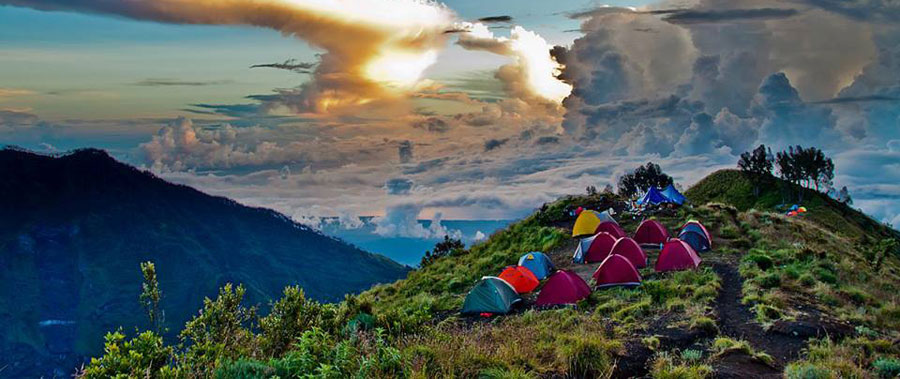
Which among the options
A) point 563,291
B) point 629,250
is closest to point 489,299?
point 563,291

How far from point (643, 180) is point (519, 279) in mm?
87799

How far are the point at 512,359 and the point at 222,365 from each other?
15.1 feet

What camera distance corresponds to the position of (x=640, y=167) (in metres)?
113

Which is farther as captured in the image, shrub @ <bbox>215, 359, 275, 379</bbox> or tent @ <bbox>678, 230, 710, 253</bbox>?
tent @ <bbox>678, 230, 710, 253</bbox>

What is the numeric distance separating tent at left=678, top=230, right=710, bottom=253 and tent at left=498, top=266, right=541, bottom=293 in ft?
33.1

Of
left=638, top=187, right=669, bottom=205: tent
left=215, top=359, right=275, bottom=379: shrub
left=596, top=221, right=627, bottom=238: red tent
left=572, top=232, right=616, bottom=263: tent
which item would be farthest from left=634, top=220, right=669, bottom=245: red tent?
left=215, top=359, right=275, bottom=379: shrub

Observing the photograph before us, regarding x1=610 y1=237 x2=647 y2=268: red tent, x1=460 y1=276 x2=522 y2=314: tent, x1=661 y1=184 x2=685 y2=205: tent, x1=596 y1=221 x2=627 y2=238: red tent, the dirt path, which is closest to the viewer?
the dirt path

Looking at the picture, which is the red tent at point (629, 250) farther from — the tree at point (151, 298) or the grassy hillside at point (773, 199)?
the grassy hillside at point (773, 199)

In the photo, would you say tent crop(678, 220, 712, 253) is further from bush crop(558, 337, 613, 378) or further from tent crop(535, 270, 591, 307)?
bush crop(558, 337, 613, 378)

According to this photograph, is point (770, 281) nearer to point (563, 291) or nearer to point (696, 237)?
point (563, 291)

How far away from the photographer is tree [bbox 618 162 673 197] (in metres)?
108

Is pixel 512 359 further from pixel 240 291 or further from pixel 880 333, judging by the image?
pixel 880 333

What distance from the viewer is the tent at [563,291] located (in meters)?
24.2

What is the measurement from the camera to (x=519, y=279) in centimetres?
2838
